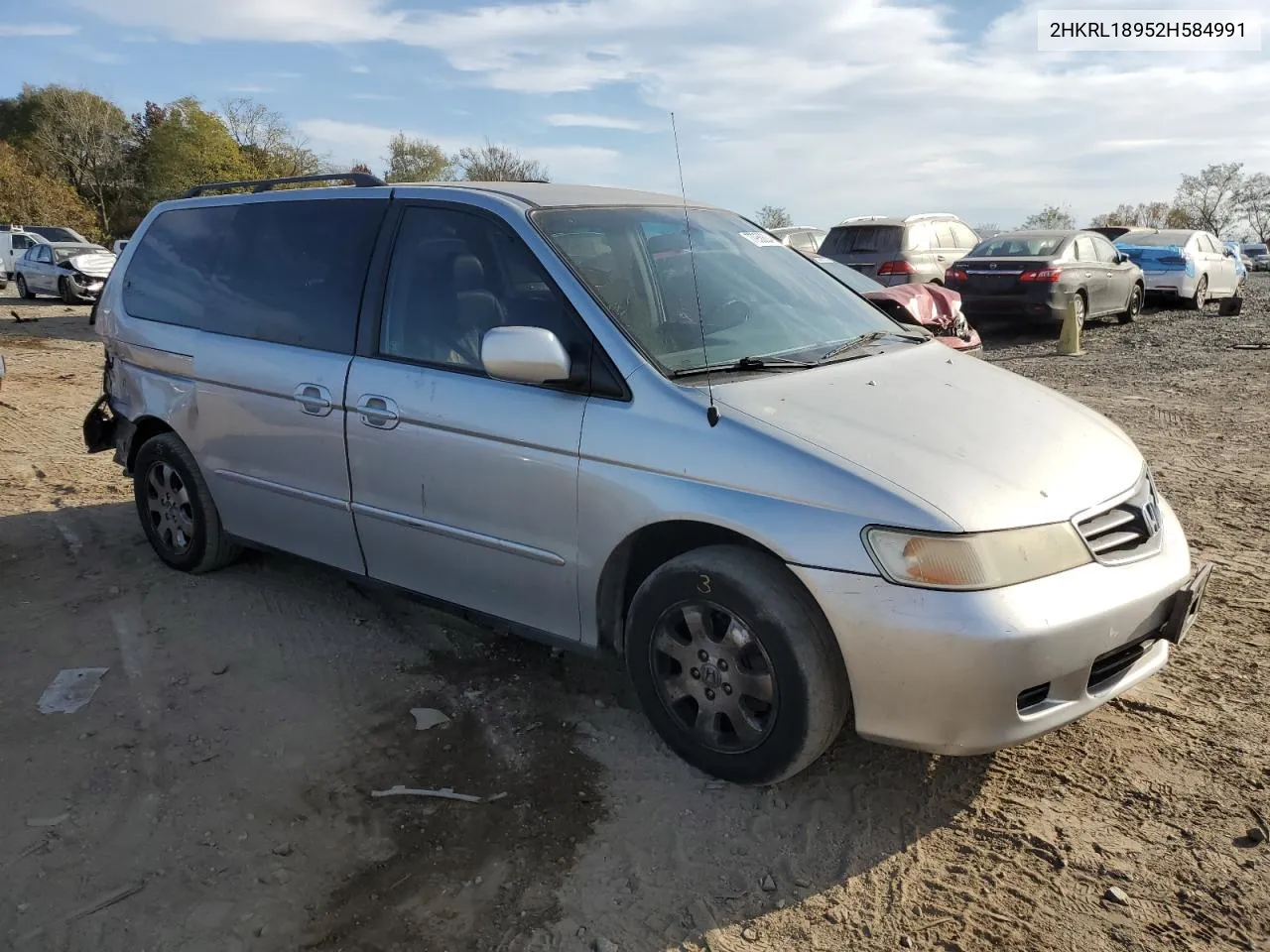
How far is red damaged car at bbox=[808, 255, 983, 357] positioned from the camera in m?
9.17

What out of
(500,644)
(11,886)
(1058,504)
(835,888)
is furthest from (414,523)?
(1058,504)

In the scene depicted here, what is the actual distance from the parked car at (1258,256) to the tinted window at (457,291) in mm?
45997

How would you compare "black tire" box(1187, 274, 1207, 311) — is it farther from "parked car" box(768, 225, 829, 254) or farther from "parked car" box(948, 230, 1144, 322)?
"parked car" box(768, 225, 829, 254)

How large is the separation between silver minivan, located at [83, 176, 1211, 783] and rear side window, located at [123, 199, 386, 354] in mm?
16

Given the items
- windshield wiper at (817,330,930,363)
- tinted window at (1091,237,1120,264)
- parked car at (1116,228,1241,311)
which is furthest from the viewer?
parked car at (1116,228,1241,311)

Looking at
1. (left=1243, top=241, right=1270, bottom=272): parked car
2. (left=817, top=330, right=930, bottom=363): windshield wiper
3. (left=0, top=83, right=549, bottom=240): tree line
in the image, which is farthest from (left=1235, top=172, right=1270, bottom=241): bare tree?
(left=817, top=330, right=930, bottom=363): windshield wiper

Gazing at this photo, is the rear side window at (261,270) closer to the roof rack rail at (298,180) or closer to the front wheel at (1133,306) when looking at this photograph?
the roof rack rail at (298,180)

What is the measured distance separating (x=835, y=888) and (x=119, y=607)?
3645 mm

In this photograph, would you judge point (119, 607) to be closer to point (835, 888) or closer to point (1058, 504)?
point (835, 888)

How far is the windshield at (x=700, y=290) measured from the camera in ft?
11.3

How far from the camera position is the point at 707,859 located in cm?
282

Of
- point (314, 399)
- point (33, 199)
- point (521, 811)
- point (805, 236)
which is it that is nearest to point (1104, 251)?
point (805, 236)

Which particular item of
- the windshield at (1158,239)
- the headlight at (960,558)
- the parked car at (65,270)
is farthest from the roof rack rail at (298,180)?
the parked car at (65,270)

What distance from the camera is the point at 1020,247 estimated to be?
14336mm
